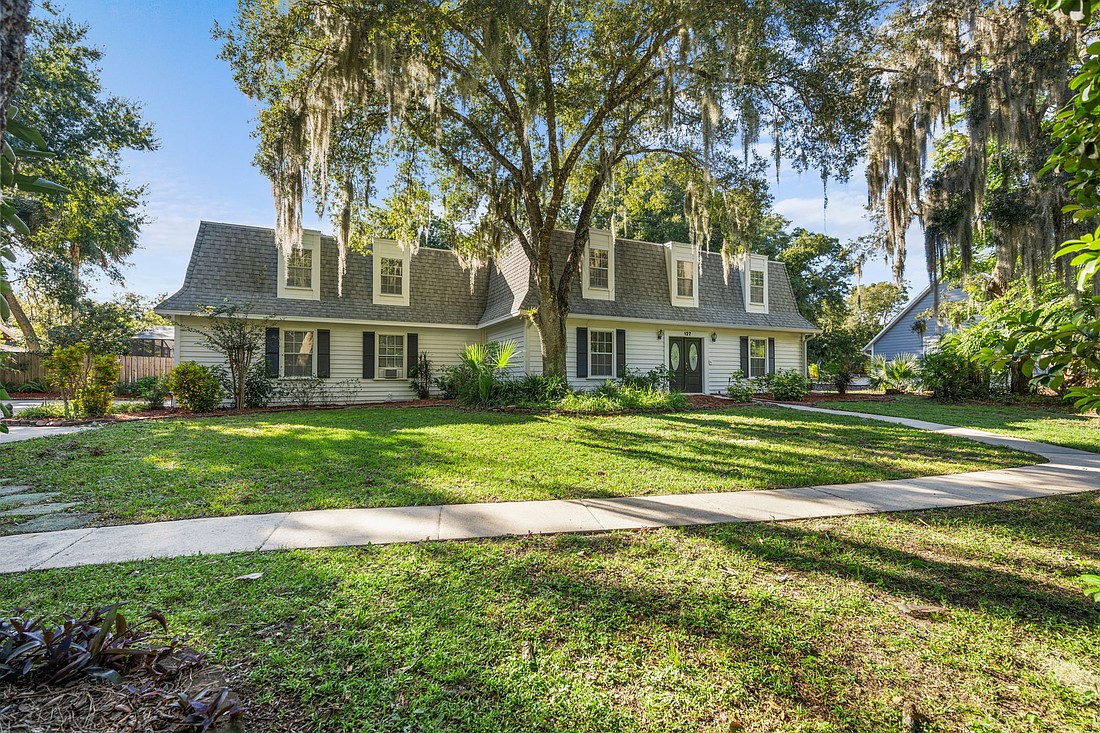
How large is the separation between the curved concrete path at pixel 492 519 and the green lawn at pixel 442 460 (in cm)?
26

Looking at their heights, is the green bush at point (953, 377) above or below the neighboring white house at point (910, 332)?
below

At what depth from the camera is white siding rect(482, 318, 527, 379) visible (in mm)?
13415

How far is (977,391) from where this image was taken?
13836mm

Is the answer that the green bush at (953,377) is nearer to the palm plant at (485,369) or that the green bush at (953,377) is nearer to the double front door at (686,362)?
the double front door at (686,362)

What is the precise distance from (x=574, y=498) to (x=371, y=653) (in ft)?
8.12

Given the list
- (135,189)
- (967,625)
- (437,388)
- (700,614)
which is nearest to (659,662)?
(700,614)

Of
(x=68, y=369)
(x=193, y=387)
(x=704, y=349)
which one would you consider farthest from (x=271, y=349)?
(x=704, y=349)

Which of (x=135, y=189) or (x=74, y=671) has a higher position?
(x=135, y=189)

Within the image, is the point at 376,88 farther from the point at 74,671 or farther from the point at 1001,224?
the point at 1001,224

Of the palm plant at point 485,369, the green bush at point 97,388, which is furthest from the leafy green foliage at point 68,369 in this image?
the palm plant at point 485,369

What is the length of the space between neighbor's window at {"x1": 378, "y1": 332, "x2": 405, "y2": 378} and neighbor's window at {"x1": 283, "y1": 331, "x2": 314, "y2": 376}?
1.91m

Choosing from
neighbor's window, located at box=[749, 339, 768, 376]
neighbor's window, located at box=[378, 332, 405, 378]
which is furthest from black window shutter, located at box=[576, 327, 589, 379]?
neighbor's window, located at box=[749, 339, 768, 376]

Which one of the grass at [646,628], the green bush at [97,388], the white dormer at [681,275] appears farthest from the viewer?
the white dormer at [681,275]

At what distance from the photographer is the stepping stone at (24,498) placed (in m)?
4.02
